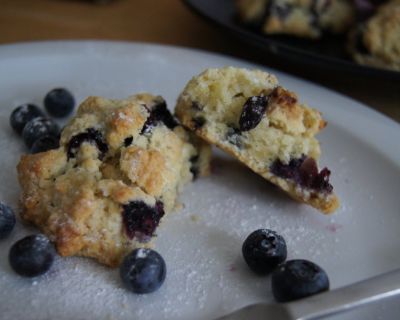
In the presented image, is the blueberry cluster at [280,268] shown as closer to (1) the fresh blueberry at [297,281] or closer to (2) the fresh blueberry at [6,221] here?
(1) the fresh blueberry at [297,281]

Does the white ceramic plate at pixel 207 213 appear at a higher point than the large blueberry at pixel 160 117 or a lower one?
lower

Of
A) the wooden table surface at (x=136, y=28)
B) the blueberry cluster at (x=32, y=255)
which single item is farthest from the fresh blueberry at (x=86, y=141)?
the wooden table surface at (x=136, y=28)

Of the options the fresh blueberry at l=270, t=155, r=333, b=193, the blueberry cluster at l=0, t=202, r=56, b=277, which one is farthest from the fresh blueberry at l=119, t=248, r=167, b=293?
the fresh blueberry at l=270, t=155, r=333, b=193

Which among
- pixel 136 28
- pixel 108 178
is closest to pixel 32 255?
pixel 108 178

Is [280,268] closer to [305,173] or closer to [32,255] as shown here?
[305,173]

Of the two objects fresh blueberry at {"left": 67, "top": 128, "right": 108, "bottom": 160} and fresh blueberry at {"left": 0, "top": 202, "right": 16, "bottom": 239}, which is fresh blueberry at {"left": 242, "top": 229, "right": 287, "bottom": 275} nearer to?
fresh blueberry at {"left": 67, "top": 128, "right": 108, "bottom": 160}

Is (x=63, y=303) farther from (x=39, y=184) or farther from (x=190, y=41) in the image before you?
Result: (x=190, y=41)

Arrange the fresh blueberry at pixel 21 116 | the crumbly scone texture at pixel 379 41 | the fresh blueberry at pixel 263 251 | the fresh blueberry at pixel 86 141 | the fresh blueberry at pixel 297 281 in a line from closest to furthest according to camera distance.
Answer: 1. the fresh blueberry at pixel 297 281
2. the fresh blueberry at pixel 263 251
3. the fresh blueberry at pixel 86 141
4. the fresh blueberry at pixel 21 116
5. the crumbly scone texture at pixel 379 41
